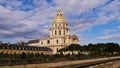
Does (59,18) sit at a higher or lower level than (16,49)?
higher

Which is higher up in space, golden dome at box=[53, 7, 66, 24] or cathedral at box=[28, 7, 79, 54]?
golden dome at box=[53, 7, 66, 24]

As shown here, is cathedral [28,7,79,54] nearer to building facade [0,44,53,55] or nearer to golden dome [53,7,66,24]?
golden dome [53,7,66,24]

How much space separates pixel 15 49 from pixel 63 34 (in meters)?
39.1

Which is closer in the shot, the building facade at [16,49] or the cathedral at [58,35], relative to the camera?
the building facade at [16,49]

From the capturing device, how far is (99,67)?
78.5 feet

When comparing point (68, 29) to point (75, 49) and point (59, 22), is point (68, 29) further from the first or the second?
point (75, 49)

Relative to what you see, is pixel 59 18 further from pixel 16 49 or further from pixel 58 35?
pixel 16 49

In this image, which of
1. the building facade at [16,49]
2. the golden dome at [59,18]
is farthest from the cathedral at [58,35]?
the building facade at [16,49]

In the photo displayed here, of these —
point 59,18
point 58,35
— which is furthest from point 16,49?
point 59,18

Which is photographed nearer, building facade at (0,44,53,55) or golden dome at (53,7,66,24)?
building facade at (0,44,53,55)

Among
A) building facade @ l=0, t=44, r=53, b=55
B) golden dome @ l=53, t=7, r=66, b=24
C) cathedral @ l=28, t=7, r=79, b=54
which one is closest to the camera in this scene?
building facade @ l=0, t=44, r=53, b=55

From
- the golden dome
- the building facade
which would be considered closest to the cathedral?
the golden dome

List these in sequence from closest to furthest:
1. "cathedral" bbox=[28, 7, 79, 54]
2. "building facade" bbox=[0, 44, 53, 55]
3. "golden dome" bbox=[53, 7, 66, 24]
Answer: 1. "building facade" bbox=[0, 44, 53, 55]
2. "cathedral" bbox=[28, 7, 79, 54]
3. "golden dome" bbox=[53, 7, 66, 24]

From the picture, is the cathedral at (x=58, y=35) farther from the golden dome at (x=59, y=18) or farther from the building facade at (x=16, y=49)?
the building facade at (x=16, y=49)
